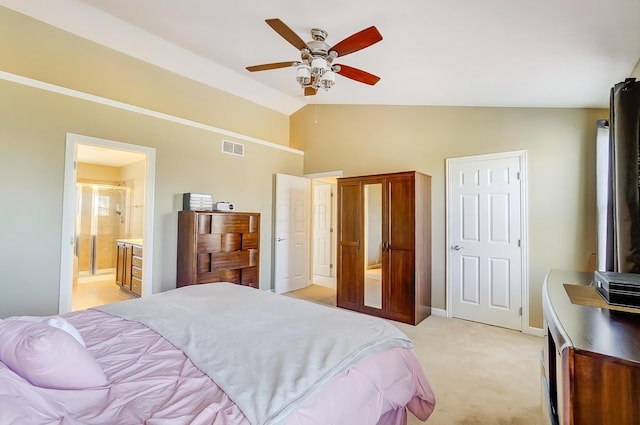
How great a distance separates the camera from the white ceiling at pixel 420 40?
1925 mm

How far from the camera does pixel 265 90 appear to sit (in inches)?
194

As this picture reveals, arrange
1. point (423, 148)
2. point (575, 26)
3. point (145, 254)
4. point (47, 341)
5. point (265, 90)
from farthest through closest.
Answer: point (265, 90), point (423, 148), point (145, 254), point (575, 26), point (47, 341)

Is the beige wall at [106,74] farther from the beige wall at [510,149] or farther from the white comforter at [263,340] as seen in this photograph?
the white comforter at [263,340]

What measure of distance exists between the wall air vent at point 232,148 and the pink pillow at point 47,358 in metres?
3.61

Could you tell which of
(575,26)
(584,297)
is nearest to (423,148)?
(575,26)

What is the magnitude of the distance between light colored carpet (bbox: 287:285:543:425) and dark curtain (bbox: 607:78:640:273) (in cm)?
121

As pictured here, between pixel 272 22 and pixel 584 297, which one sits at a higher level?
pixel 272 22

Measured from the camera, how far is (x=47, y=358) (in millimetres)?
1004

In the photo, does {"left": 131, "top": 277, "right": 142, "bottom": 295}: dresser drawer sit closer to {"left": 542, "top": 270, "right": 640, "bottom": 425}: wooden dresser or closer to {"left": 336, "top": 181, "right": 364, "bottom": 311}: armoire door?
{"left": 336, "top": 181, "right": 364, "bottom": 311}: armoire door

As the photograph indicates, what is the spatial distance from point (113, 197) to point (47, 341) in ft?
21.4

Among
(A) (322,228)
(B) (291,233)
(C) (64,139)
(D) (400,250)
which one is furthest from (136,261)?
(D) (400,250)

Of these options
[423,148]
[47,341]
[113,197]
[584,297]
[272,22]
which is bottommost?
[47,341]

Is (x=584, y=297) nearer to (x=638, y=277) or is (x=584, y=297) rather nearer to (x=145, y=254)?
(x=638, y=277)

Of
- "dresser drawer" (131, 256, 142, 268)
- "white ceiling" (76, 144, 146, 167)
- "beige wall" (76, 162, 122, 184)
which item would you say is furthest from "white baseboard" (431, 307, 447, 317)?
"beige wall" (76, 162, 122, 184)
